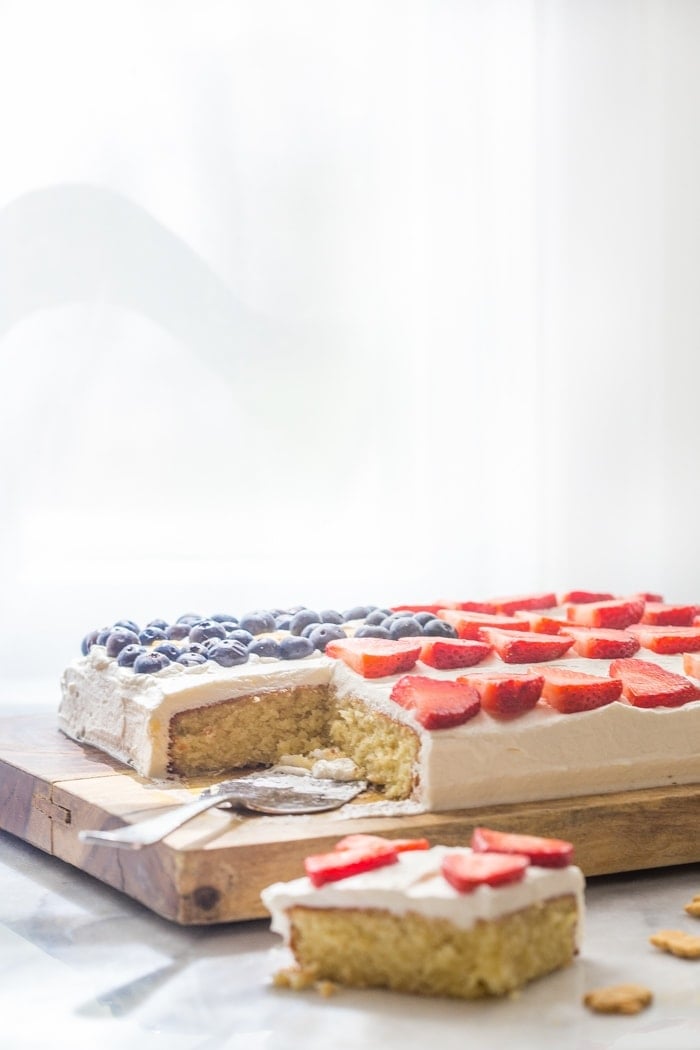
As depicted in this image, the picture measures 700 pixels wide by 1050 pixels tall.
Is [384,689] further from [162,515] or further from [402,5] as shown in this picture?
[402,5]

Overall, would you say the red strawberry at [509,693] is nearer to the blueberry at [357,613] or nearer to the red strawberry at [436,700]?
the red strawberry at [436,700]

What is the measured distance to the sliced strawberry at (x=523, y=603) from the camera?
13.0ft

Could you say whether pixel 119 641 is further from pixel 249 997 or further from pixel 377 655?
pixel 249 997

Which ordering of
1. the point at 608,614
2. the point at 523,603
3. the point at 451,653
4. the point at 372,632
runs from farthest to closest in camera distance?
1. the point at 523,603
2. the point at 608,614
3. the point at 372,632
4. the point at 451,653

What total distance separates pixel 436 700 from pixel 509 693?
15 centimetres

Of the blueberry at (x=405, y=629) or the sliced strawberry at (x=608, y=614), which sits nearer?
the blueberry at (x=405, y=629)

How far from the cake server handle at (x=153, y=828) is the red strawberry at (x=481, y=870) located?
0.55m

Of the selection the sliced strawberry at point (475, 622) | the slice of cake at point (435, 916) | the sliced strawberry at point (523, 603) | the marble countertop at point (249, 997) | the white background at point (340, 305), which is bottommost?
the marble countertop at point (249, 997)

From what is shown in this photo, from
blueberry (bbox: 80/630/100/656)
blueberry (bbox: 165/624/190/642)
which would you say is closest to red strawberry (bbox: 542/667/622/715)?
blueberry (bbox: 165/624/190/642)

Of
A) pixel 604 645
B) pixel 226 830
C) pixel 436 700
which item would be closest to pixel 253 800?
pixel 226 830

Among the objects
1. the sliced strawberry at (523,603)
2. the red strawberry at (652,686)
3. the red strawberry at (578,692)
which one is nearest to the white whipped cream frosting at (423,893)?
the red strawberry at (578,692)

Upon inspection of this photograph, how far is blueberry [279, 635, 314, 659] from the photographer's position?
3361mm

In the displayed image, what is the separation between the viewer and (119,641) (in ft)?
11.4

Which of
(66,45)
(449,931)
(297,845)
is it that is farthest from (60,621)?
(449,931)
